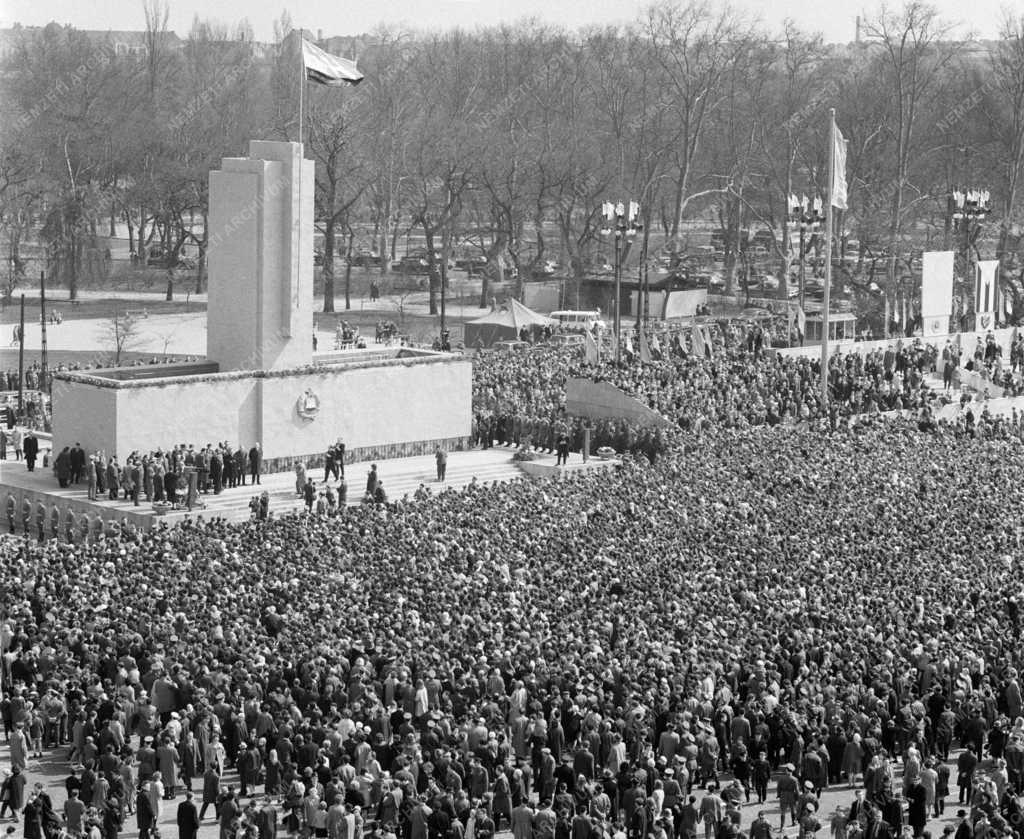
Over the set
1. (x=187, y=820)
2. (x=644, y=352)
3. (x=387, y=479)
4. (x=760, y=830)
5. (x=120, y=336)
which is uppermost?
(x=644, y=352)

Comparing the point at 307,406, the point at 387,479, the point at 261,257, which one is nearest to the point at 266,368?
the point at 307,406

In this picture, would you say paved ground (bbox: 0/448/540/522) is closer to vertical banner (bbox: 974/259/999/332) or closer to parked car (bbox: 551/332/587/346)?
parked car (bbox: 551/332/587/346)

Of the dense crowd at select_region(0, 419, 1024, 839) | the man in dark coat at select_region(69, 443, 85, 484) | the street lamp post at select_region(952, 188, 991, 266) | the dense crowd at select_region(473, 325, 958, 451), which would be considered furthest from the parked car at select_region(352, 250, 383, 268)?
→ the dense crowd at select_region(0, 419, 1024, 839)

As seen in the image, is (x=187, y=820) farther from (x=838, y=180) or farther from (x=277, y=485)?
(x=838, y=180)

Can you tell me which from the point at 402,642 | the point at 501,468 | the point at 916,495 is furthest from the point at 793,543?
the point at 501,468

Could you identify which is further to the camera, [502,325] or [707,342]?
[502,325]

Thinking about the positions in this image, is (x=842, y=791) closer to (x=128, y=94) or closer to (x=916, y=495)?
(x=916, y=495)

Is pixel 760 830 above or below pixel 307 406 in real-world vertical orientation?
below
